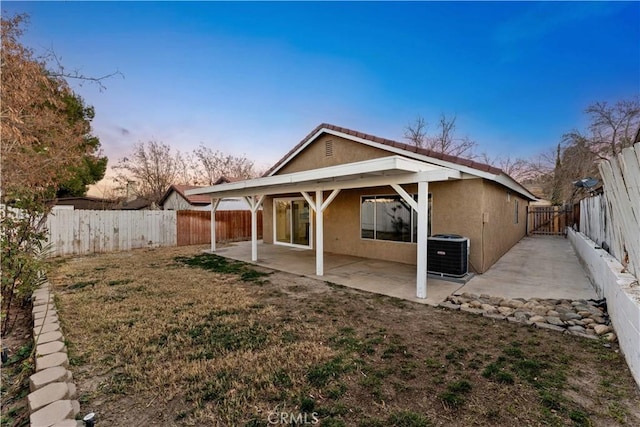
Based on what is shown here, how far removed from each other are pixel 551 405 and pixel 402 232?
6.03 m

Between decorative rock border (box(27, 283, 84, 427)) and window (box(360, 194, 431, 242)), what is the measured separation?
7.47 meters

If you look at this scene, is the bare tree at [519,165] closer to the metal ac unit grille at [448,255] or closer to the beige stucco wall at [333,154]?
the beige stucco wall at [333,154]

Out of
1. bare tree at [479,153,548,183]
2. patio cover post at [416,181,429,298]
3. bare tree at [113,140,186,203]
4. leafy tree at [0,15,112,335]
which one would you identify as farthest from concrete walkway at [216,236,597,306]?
bare tree at [113,140,186,203]

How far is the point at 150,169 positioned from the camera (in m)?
24.9

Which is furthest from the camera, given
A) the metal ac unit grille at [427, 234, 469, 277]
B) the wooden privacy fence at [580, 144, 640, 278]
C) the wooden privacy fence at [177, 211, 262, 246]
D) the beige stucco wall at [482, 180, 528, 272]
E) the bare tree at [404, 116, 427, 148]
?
the bare tree at [404, 116, 427, 148]

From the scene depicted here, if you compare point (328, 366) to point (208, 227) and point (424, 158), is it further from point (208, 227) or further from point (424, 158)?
point (208, 227)

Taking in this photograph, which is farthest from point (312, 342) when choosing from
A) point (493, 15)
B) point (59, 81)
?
point (493, 15)

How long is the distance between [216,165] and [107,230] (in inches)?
694

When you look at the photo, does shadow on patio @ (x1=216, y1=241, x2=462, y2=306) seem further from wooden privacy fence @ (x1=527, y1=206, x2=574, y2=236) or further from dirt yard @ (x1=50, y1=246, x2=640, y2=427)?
wooden privacy fence @ (x1=527, y1=206, x2=574, y2=236)

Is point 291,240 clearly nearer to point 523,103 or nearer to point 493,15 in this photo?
point 493,15

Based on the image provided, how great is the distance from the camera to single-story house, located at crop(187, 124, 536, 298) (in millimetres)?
5465

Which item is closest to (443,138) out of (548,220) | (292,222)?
(548,220)

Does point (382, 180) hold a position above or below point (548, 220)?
above

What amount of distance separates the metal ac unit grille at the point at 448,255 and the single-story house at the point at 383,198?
59cm
